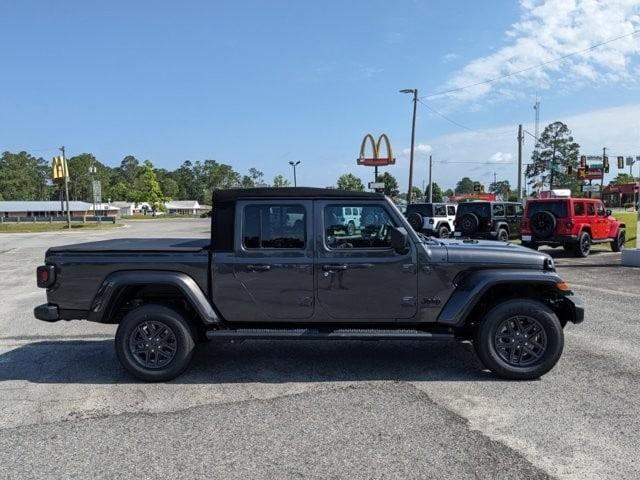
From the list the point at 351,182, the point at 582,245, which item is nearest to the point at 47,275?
the point at 582,245

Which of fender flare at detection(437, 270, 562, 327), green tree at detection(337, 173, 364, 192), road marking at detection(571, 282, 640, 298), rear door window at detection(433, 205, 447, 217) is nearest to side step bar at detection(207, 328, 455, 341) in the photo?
fender flare at detection(437, 270, 562, 327)

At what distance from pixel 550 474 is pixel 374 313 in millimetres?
2149

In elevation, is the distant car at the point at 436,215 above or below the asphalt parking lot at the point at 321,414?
above

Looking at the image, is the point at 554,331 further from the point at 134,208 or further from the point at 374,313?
the point at 134,208

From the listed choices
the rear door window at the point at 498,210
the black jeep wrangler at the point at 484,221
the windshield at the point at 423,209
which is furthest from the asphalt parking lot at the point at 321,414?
the windshield at the point at 423,209

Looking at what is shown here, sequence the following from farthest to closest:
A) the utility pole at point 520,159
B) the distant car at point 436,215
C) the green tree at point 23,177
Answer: the green tree at point 23,177
the utility pole at point 520,159
the distant car at point 436,215

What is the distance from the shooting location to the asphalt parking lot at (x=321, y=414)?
11.3 ft

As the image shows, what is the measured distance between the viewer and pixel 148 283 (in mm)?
5023

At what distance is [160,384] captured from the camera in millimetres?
5078

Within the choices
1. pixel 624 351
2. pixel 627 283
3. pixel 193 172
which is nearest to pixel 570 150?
pixel 627 283

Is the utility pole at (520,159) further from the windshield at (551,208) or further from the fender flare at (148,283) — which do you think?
the fender flare at (148,283)

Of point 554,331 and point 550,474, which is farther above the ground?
point 554,331

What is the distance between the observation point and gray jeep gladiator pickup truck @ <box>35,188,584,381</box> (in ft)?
16.5

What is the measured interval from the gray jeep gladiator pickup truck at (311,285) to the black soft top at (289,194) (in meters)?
0.01
